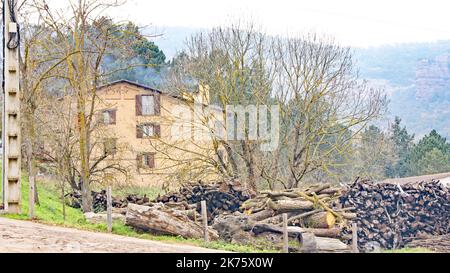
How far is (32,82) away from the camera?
23.3 metres

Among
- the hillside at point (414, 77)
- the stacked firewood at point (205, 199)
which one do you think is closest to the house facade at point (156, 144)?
the stacked firewood at point (205, 199)

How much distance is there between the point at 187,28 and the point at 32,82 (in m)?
9.89

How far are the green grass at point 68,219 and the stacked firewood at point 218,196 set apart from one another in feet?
11.6

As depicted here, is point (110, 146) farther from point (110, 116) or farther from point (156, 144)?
point (110, 116)

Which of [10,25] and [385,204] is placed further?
[385,204]

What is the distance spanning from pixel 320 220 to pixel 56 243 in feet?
34.0

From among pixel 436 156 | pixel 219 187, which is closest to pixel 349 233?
pixel 219 187

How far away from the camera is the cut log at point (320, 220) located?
20.5 meters

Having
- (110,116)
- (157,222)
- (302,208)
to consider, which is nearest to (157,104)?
Result: (110,116)

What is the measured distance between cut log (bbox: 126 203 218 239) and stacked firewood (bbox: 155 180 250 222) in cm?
643

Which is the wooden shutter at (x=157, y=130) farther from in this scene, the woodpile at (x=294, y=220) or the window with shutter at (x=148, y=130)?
the woodpile at (x=294, y=220)

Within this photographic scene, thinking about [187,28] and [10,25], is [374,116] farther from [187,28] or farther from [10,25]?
[10,25]

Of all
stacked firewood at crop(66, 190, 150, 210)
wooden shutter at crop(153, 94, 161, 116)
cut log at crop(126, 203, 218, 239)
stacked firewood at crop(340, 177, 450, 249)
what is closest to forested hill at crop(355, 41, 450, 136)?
wooden shutter at crop(153, 94, 161, 116)

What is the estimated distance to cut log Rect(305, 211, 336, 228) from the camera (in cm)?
2052
